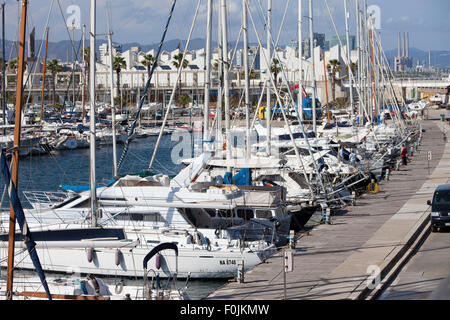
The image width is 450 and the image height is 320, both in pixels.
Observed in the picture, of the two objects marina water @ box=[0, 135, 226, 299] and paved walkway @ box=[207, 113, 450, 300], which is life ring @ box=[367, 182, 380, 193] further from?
marina water @ box=[0, 135, 226, 299]

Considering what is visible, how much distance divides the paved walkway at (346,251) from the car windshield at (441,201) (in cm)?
92

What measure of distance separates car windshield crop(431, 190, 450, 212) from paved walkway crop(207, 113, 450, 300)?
3.01ft

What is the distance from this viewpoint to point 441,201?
23.4m

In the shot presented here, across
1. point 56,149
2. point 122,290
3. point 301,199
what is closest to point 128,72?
point 56,149

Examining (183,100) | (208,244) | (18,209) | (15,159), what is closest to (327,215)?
(208,244)

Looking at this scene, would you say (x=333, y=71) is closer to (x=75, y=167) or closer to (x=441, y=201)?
(x=75, y=167)

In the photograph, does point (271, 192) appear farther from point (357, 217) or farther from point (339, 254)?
point (357, 217)

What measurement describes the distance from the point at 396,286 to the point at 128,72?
118632 millimetres

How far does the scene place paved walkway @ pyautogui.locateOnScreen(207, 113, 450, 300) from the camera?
16.4 m

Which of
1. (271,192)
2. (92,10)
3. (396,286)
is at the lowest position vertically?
(396,286)

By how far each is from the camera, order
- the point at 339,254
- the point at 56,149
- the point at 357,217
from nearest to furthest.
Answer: the point at 339,254 < the point at 357,217 < the point at 56,149

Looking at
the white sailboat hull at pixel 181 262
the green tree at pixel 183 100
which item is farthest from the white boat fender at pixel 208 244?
the green tree at pixel 183 100

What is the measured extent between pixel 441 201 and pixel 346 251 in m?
4.96
